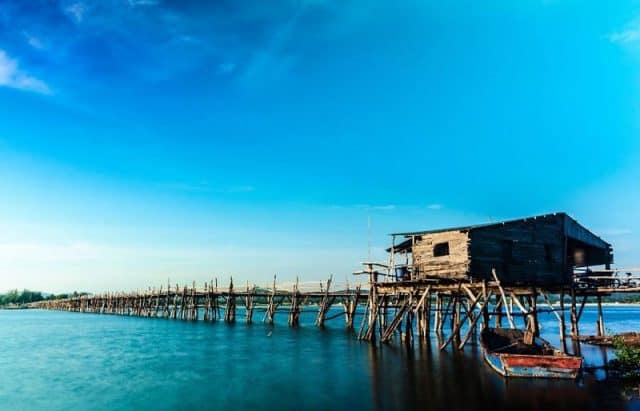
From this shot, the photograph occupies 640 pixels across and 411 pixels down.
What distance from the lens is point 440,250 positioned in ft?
94.5

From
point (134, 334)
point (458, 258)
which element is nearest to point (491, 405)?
point (458, 258)

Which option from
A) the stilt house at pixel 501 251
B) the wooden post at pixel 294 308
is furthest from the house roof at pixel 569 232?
the wooden post at pixel 294 308

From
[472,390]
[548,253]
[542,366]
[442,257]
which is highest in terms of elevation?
[548,253]

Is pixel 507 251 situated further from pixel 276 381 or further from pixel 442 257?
pixel 276 381

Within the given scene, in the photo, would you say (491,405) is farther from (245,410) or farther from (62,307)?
(62,307)

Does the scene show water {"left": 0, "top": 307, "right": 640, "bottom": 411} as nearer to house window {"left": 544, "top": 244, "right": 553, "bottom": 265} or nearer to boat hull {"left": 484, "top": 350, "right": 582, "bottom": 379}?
boat hull {"left": 484, "top": 350, "right": 582, "bottom": 379}

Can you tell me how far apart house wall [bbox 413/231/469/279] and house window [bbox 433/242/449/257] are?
21cm

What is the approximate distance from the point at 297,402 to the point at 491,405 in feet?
23.2

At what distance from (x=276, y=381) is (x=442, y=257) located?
13.2 m

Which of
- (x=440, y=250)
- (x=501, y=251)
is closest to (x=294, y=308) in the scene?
(x=440, y=250)

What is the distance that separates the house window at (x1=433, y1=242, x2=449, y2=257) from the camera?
28.5 metres

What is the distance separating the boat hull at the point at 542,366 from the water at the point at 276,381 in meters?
0.50

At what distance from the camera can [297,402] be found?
1680 cm

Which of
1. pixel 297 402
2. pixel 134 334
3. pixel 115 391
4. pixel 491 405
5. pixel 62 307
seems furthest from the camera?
pixel 62 307
